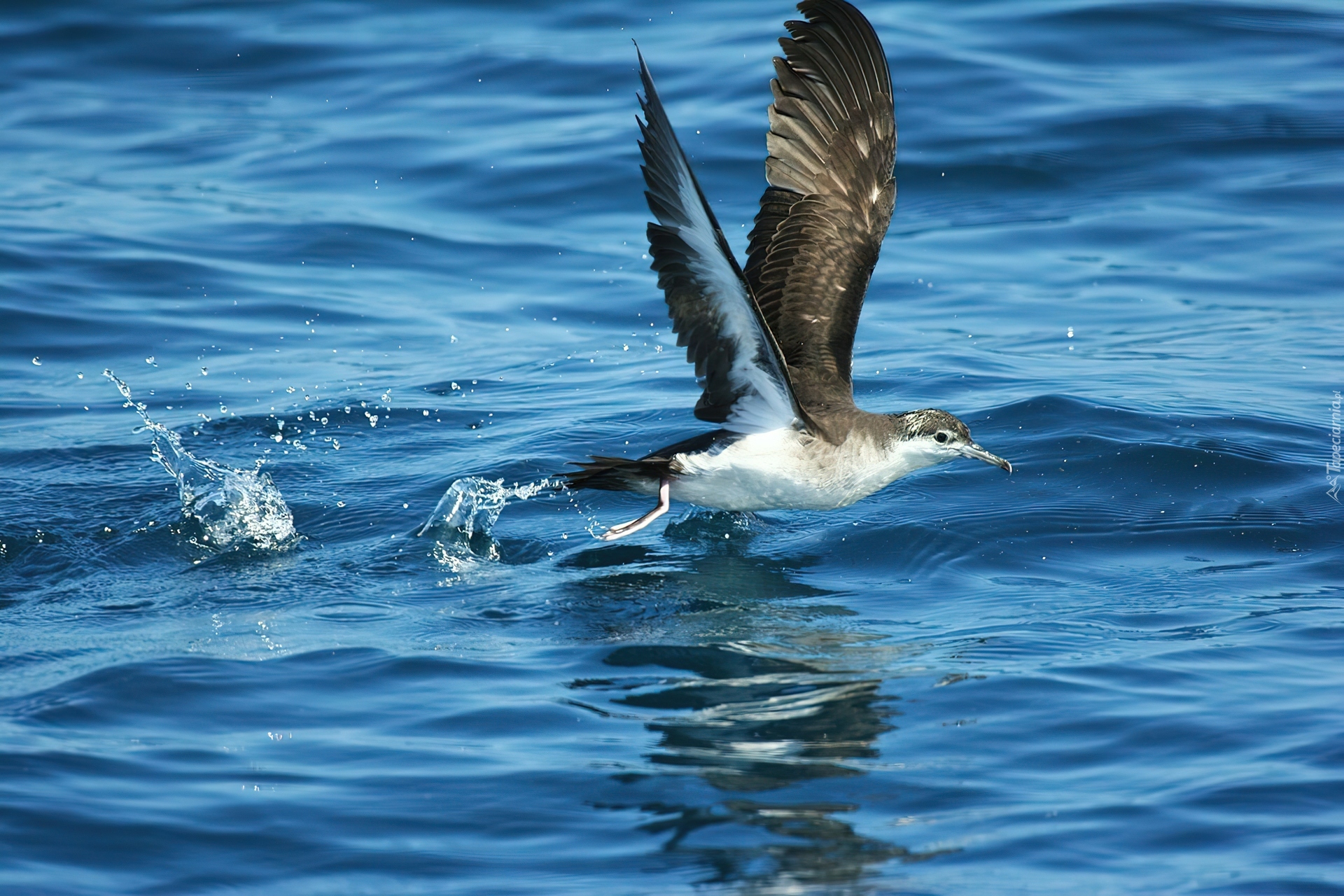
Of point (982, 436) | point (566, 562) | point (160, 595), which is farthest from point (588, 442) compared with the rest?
point (160, 595)

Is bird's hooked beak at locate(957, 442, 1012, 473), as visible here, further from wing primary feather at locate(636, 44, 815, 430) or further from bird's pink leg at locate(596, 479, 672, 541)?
bird's pink leg at locate(596, 479, 672, 541)

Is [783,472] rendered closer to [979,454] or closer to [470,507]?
[979,454]

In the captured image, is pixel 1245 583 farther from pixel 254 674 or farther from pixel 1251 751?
pixel 254 674

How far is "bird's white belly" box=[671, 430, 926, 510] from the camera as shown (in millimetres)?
6828

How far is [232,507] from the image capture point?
23.4ft

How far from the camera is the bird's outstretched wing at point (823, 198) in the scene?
24.4 feet

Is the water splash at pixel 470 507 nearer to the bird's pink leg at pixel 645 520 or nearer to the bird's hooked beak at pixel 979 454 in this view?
the bird's pink leg at pixel 645 520

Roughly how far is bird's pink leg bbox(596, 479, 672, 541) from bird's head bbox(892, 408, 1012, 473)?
1164mm

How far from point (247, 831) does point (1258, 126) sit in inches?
477

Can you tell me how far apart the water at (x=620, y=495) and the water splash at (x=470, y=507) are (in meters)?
0.02

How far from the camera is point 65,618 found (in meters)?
6.12

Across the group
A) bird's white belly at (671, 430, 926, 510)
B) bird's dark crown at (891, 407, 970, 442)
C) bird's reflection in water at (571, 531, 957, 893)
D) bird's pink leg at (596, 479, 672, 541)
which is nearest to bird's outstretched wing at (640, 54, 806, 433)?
bird's white belly at (671, 430, 926, 510)
